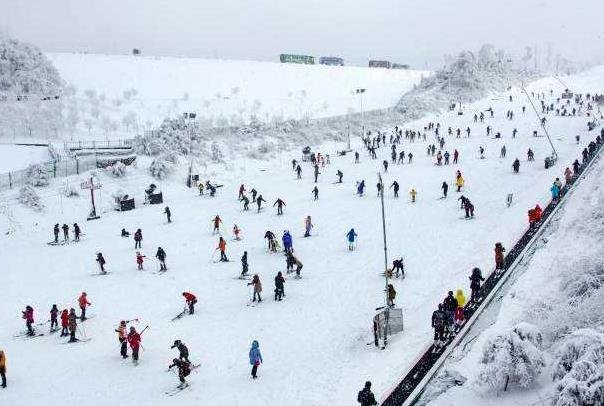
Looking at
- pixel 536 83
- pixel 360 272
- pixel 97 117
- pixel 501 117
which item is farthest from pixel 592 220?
pixel 536 83

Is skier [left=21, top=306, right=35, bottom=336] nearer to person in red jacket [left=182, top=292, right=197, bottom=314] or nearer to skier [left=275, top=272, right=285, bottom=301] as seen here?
person in red jacket [left=182, top=292, right=197, bottom=314]

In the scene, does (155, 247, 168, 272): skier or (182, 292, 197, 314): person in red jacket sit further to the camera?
(155, 247, 168, 272): skier

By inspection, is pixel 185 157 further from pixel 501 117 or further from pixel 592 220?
pixel 592 220

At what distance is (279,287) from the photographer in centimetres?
1938

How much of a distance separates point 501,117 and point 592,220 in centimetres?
5002

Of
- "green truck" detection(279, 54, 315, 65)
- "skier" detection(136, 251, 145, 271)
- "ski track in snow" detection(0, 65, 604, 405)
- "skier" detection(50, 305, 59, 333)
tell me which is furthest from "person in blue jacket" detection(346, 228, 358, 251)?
"green truck" detection(279, 54, 315, 65)

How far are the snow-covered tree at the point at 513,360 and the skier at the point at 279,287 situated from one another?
10150 mm

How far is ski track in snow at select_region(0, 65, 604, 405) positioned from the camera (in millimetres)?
14477

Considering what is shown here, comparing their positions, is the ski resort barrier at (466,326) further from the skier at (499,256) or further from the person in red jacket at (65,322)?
the person in red jacket at (65,322)

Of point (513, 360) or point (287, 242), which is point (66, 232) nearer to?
point (287, 242)

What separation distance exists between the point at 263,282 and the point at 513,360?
13420mm

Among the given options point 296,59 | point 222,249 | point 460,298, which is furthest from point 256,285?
point 296,59

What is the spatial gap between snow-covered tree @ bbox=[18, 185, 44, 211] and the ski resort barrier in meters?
30.2

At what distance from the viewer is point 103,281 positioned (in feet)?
77.0
